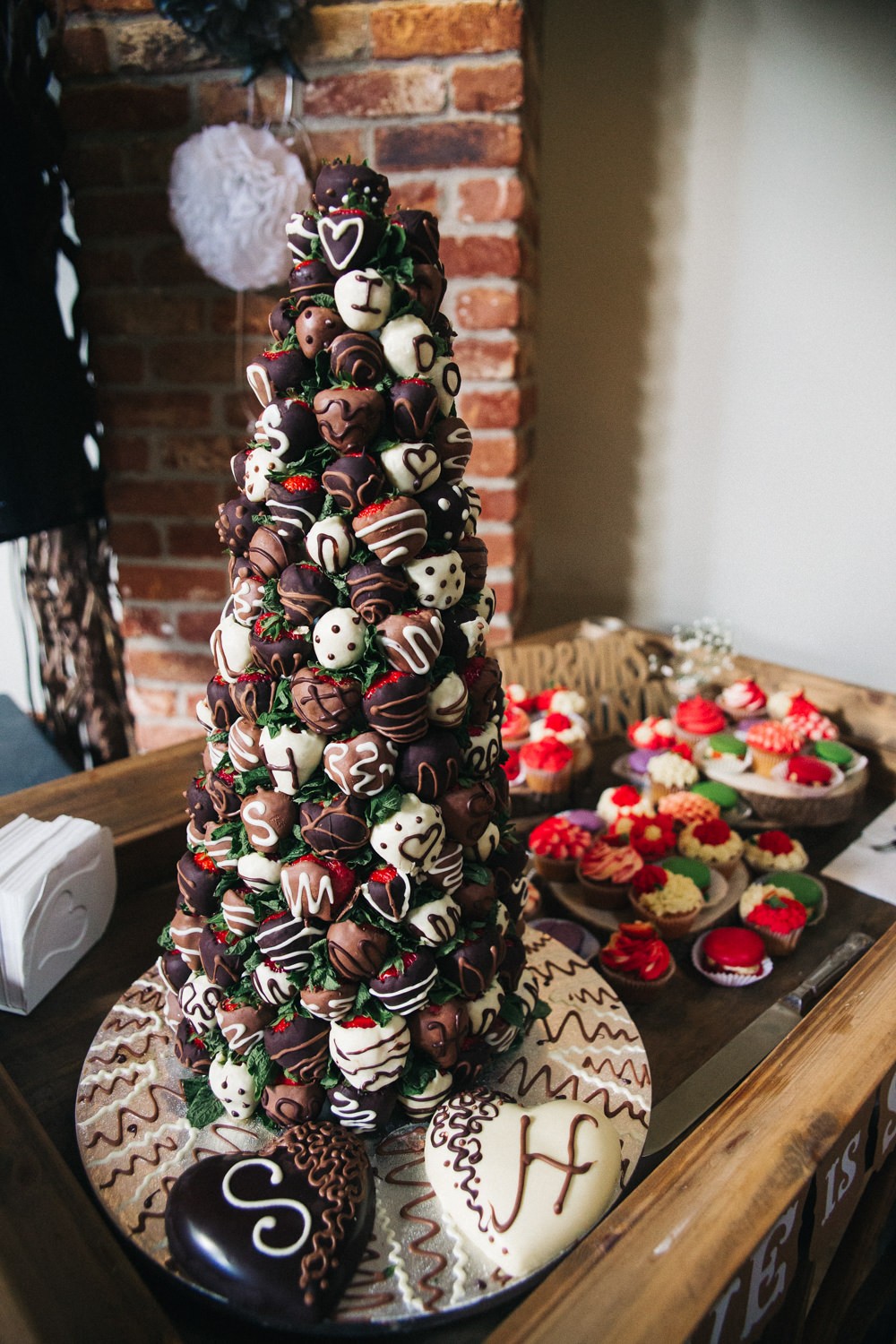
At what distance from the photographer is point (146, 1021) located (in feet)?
2.63

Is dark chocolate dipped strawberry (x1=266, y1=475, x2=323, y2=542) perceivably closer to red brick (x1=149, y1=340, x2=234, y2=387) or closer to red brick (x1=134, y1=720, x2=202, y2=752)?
red brick (x1=149, y1=340, x2=234, y2=387)

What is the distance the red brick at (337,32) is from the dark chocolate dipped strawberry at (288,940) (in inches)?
58.3

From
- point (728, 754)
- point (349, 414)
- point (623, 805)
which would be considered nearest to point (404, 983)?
point (349, 414)

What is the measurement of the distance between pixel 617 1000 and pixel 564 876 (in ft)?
0.88

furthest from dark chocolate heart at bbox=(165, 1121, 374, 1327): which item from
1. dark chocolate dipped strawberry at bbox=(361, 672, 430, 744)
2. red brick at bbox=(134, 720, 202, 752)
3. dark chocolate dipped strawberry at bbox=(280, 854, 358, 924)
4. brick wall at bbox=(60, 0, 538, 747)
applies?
red brick at bbox=(134, 720, 202, 752)

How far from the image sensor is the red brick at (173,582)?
176cm

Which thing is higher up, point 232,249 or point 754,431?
point 232,249

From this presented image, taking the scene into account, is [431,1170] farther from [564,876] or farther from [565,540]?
[565,540]

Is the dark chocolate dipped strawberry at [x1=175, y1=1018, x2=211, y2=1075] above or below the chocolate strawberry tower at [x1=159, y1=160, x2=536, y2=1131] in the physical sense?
below

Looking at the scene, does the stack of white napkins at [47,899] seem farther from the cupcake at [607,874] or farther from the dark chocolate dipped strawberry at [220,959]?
the cupcake at [607,874]

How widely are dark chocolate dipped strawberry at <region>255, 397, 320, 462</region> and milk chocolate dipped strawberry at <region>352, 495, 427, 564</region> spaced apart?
0.21ft

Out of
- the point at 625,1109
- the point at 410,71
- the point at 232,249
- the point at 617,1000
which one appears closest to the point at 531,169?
the point at 410,71

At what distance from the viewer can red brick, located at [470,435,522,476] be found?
1.63 metres

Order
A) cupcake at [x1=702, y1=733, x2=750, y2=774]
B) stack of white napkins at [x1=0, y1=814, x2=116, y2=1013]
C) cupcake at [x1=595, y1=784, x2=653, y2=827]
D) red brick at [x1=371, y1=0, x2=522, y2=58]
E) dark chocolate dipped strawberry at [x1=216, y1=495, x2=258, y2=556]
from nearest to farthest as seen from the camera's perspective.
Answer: dark chocolate dipped strawberry at [x1=216, y1=495, x2=258, y2=556]
stack of white napkins at [x1=0, y1=814, x2=116, y2=1013]
cupcake at [x1=595, y1=784, x2=653, y2=827]
cupcake at [x1=702, y1=733, x2=750, y2=774]
red brick at [x1=371, y1=0, x2=522, y2=58]
